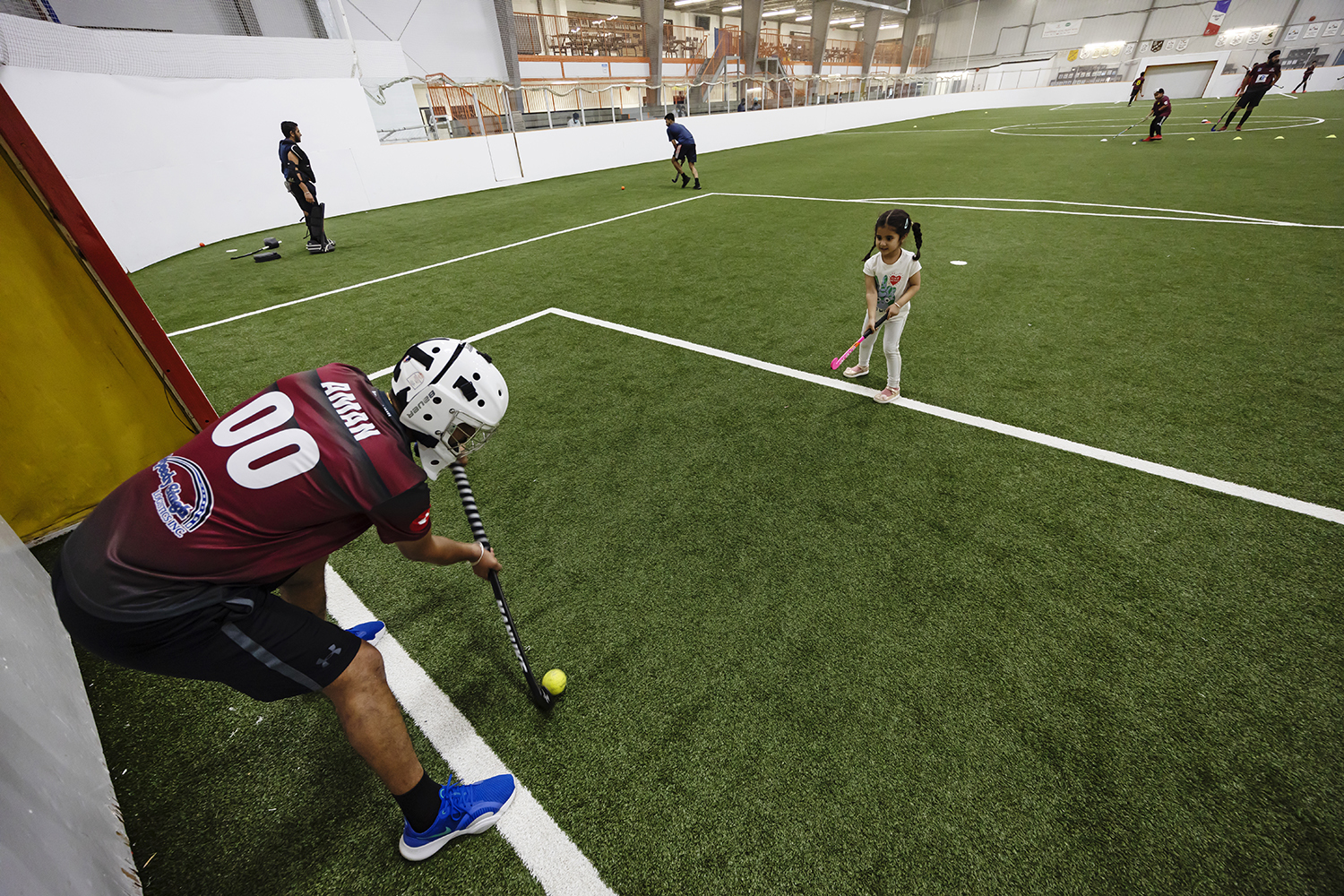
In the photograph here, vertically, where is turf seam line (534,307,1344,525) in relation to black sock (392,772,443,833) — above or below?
below

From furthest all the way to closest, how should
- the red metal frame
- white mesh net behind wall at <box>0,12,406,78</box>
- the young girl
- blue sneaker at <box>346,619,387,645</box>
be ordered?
white mesh net behind wall at <box>0,12,406,78</box> → the young girl → the red metal frame → blue sneaker at <box>346,619,387,645</box>

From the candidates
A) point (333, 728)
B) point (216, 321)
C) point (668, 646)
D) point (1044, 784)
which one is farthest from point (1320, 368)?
point (216, 321)

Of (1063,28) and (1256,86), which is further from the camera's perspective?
(1063,28)

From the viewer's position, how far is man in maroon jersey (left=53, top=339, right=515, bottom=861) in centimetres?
165

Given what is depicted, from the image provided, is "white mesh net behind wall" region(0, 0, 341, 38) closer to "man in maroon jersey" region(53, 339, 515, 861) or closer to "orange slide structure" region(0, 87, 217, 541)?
"orange slide structure" region(0, 87, 217, 541)

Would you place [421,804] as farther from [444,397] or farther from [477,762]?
[444,397]

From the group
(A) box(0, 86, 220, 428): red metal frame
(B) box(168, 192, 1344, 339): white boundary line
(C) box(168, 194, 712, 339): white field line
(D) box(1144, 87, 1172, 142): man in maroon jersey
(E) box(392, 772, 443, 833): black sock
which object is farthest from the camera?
(D) box(1144, 87, 1172, 142): man in maroon jersey

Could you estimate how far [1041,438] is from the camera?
13.8 feet

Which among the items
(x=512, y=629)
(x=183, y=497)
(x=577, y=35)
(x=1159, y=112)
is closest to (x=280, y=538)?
(x=183, y=497)

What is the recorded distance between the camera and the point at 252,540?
1.74m

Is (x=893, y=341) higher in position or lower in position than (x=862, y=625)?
higher

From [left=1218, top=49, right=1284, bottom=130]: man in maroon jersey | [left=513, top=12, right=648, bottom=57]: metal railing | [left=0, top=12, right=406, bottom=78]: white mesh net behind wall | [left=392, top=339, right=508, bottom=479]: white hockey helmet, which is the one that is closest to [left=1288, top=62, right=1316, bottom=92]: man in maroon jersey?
[left=1218, top=49, right=1284, bottom=130]: man in maroon jersey

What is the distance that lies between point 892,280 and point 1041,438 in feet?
5.65

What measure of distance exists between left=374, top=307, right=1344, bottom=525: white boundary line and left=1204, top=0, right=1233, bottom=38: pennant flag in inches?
2509
